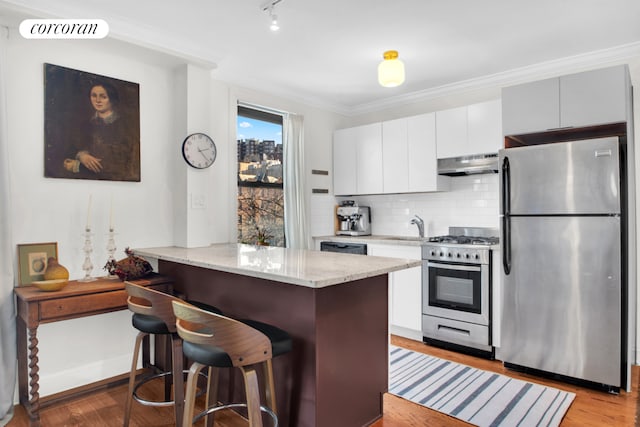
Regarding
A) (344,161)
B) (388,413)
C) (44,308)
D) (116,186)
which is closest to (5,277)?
(44,308)

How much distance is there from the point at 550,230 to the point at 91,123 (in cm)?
360

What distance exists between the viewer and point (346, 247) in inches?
180

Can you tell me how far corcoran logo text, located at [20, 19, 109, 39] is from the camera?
261 cm

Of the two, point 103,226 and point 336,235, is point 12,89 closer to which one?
point 103,226

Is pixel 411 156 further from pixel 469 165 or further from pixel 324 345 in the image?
pixel 324 345

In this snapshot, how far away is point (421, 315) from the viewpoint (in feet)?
12.9

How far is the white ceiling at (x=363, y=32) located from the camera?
2.67 meters

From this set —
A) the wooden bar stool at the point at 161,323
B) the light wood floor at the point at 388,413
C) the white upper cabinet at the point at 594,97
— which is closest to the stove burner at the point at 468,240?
the white upper cabinet at the point at 594,97

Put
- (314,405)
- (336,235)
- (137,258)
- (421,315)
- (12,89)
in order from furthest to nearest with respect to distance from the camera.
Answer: (336,235) < (421,315) < (137,258) < (12,89) < (314,405)

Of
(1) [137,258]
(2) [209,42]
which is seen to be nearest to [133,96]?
(2) [209,42]

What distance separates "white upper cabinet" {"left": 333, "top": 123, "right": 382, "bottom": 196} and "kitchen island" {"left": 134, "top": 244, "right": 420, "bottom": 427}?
2.37m

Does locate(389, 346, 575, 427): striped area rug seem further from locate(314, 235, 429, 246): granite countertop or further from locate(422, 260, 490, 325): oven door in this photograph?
locate(314, 235, 429, 246): granite countertop

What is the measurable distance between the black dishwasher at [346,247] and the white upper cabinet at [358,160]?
70 centimetres

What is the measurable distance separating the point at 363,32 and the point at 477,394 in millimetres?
2812
